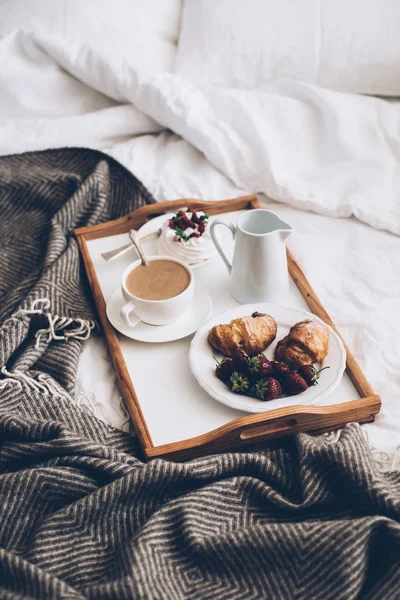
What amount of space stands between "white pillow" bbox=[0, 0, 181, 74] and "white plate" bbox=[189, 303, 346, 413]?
0.81 m

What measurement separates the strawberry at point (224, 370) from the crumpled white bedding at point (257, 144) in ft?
0.70

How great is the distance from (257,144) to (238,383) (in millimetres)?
673

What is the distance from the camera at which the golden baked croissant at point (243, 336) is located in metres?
0.95

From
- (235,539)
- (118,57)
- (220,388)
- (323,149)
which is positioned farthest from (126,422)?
(118,57)

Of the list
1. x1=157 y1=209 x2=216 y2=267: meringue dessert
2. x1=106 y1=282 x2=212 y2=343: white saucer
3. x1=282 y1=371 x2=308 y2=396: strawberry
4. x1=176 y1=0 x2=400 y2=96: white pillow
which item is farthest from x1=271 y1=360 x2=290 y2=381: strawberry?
x1=176 y1=0 x2=400 y2=96: white pillow

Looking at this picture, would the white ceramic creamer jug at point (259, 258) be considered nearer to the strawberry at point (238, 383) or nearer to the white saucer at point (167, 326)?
the white saucer at point (167, 326)

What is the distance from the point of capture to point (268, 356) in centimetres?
98

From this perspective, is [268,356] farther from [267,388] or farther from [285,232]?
[285,232]

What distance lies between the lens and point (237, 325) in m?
0.96

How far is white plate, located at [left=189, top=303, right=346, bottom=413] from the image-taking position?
2.94 feet

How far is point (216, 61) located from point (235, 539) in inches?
46.3

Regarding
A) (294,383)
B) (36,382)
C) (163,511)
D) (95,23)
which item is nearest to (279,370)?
(294,383)

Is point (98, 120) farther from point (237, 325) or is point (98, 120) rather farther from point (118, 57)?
point (237, 325)

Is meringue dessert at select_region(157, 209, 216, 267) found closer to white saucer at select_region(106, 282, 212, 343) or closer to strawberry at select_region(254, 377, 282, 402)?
white saucer at select_region(106, 282, 212, 343)
